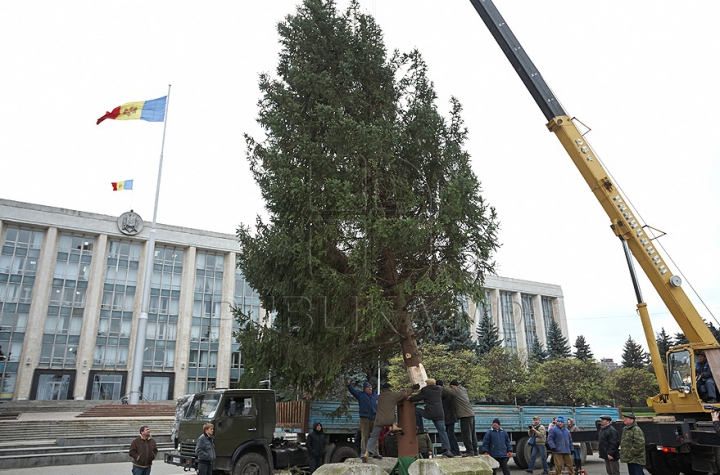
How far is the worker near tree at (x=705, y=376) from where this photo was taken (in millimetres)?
11391

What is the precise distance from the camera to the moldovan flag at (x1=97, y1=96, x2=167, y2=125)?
31.1 metres

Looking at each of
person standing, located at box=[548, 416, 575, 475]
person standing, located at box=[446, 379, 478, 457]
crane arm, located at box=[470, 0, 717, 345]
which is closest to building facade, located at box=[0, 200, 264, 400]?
person standing, located at box=[548, 416, 575, 475]

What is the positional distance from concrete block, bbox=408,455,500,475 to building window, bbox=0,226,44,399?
43.1 meters

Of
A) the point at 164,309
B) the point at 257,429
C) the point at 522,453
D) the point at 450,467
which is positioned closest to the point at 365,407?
the point at 257,429

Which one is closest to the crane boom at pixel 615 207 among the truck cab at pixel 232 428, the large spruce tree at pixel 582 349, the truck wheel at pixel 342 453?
the truck wheel at pixel 342 453

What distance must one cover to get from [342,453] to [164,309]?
1588 inches

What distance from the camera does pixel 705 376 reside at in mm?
11641

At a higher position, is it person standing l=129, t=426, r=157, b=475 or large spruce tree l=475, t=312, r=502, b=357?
large spruce tree l=475, t=312, r=502, b=357

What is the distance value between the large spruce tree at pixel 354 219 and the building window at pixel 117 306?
3867 centimetres

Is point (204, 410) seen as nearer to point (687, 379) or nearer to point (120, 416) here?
point (687, 379)

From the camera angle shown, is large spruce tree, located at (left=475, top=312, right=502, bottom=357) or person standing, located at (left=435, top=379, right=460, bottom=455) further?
large spruce tree, located at (left=475, top=312, right=502, bottom=357)

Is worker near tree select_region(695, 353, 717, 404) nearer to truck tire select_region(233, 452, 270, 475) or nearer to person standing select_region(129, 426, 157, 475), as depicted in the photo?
truck tire select_region(233, 452, 270, 475)

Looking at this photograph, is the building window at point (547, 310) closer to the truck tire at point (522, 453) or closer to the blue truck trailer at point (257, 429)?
the truck tire at point (522, 453)

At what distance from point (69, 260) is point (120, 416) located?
21.5 metres
